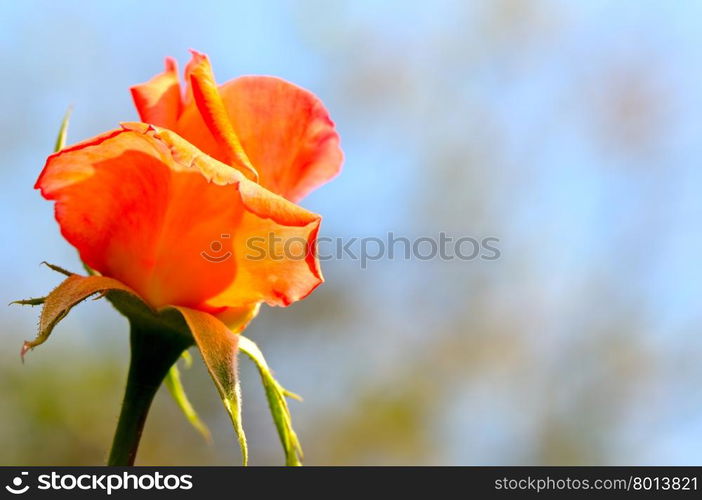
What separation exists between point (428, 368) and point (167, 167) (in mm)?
3579
